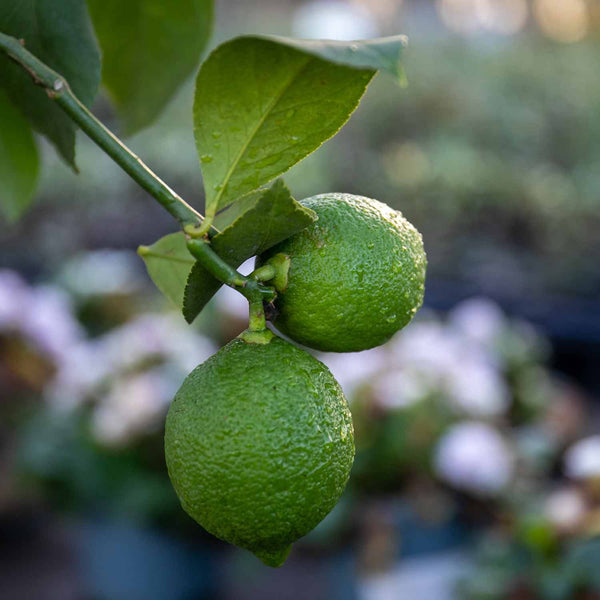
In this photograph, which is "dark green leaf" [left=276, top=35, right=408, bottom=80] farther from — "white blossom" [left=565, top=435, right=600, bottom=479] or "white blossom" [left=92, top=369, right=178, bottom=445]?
"white blossom" [left=92, top=369, right=178, bottom=445]

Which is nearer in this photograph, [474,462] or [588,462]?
[588,462]

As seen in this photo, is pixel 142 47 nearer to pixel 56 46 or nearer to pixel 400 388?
pixel 56 46

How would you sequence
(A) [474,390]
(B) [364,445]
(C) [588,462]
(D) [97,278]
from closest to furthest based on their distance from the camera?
(C) [588,462]
(B) [364,445]
(A) [474,390]
(D) [97,278]

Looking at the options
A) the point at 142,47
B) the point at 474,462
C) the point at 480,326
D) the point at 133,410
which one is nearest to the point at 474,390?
the point at 474,462

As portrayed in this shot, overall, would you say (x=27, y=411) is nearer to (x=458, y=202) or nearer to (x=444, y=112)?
(x=458, y=202)

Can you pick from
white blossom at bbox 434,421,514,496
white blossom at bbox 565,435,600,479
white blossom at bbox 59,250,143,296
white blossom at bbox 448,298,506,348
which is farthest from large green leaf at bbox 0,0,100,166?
white blossom at bbox 59,250,143,296

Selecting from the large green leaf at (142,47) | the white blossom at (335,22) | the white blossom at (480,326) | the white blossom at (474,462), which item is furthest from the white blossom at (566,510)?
the white blossom at (335,22)
